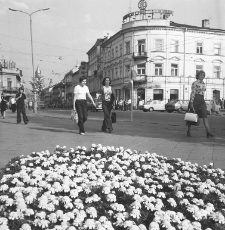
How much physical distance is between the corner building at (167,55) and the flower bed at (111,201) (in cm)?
4542

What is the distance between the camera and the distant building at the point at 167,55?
5028cm

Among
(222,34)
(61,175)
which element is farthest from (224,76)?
(61,175)

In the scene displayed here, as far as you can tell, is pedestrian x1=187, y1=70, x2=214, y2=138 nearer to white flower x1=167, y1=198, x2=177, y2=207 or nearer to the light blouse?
the light blouse

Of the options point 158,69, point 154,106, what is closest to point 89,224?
point 154,106

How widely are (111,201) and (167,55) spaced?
49.1m

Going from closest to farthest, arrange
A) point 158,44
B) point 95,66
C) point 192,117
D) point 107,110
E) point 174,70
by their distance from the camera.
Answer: point 192,117
point 107,110
point 158,44
point 174,70
point 95,66

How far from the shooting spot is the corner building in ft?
165

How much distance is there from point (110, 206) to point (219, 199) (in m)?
1.21

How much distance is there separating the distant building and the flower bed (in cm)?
4542

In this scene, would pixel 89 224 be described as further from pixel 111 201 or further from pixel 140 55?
pixel 140 55

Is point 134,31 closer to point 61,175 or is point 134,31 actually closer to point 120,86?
point 120,86

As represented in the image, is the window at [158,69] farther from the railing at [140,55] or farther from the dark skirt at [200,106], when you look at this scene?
the dark skirt at [200,106]

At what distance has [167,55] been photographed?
50.5 m

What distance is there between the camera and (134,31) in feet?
169
